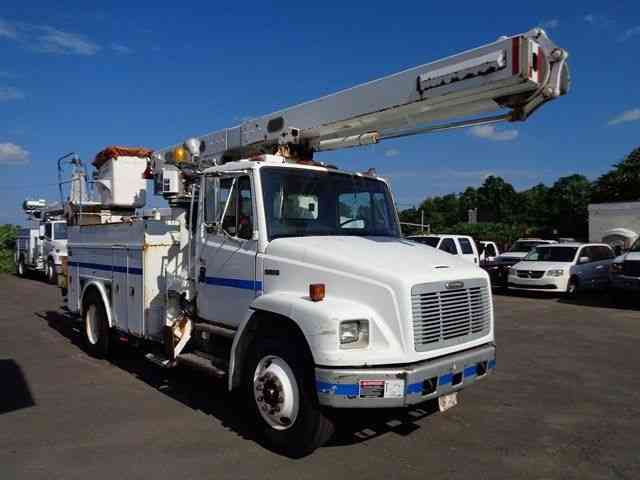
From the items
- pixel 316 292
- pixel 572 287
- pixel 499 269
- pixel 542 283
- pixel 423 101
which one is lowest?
pixel 572 287

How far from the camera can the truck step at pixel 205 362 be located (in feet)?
17.1

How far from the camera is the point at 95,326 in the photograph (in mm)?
8258

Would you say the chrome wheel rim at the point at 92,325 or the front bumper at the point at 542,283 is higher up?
the chrome wheel rim at the point at 92,325

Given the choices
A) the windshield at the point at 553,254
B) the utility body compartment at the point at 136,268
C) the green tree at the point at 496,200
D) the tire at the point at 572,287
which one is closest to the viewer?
the utility body compartment at the point at 136,268

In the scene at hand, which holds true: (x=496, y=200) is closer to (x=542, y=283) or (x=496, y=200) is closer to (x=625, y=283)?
(x=542, y=283)

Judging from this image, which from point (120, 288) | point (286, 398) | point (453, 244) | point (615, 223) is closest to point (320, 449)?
point (286, 398)

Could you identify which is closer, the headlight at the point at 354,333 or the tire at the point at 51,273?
the headlight at the point at 354,333

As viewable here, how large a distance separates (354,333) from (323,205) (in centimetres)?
174

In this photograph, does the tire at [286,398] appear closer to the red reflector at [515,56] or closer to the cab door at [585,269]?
the red reflector at [515,56]

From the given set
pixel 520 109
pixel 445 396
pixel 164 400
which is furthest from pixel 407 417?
pixel 520 109

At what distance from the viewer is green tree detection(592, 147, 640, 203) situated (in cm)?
4306

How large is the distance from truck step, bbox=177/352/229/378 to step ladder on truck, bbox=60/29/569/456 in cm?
3

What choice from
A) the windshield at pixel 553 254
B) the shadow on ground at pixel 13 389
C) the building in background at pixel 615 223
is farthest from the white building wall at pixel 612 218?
the shadow on ground at pixel 13 389

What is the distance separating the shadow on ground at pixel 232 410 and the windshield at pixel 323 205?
181 cm
